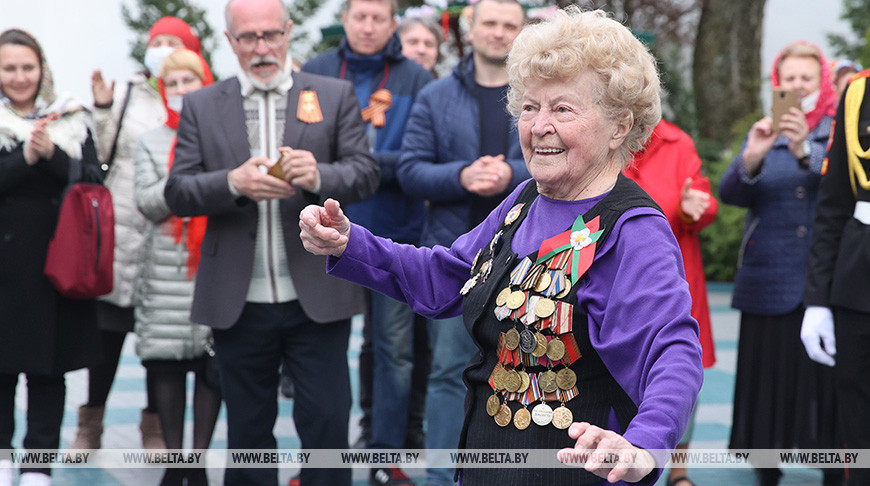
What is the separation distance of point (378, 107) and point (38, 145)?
1839mm

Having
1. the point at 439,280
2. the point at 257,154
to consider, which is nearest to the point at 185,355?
the point at 257,154

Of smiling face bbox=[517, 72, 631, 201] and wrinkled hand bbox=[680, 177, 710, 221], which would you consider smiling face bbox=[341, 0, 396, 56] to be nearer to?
wrinkled hand bbox=[680, 177, 710, 221]

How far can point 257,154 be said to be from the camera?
14.4ft

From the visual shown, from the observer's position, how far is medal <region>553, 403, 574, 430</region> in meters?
2.35

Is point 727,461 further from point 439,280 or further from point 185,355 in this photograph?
point 439,280

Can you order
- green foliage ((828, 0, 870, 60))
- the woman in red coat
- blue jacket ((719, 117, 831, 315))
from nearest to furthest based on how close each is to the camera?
1. the woman in red coat
2. blue jacket ((719, 117, 831, 315))
3. green foliage ((828, 0, 870, 60))

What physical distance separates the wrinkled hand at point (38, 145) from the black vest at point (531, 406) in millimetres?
3058

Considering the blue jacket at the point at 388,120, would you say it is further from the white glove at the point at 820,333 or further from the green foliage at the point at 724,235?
the green foliage at the point at 724,235

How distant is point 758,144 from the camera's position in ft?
17.7

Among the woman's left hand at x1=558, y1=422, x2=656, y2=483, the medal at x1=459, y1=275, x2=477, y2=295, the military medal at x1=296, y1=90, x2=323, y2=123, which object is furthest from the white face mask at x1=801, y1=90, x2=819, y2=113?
the woman's left hand at x1=558, y1=422, x2=656, y2=483

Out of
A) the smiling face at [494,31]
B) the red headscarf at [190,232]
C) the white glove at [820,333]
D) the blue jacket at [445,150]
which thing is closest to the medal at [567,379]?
the white glove at [820,333]

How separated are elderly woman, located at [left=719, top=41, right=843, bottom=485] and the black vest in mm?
3157

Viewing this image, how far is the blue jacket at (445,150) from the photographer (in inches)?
197

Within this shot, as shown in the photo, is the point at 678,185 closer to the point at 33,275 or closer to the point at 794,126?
the point at 794,126
